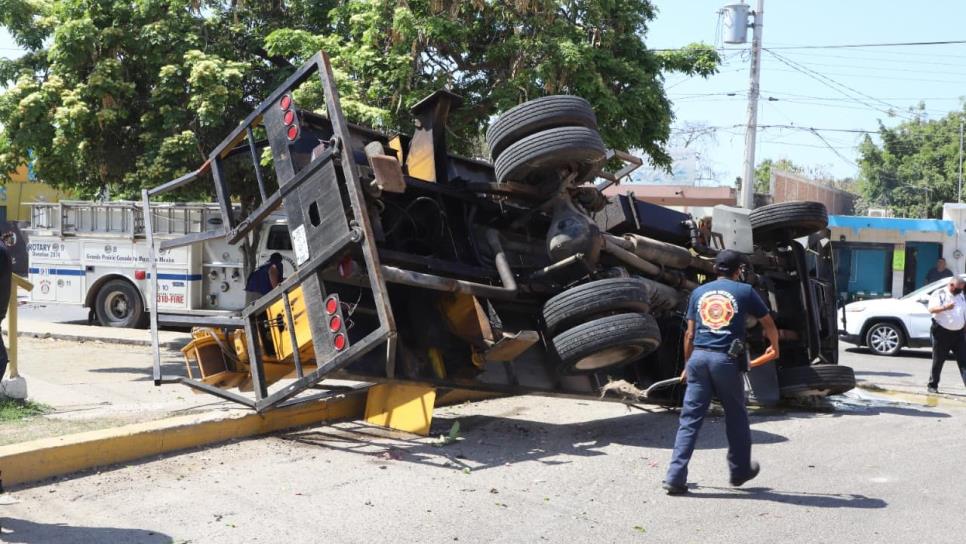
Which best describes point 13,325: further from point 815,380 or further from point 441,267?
point 815,380

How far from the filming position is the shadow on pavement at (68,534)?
190 inches

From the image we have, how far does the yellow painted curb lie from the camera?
5801 mm

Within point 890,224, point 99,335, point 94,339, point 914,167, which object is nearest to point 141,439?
point 94,339

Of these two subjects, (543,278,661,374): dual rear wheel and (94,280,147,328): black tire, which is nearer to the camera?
(543,278,661,374): dual rear wheel

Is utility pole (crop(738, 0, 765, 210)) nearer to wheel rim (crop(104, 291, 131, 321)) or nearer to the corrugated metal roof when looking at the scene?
the corrugated metal roof

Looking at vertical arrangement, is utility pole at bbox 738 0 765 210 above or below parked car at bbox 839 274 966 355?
above

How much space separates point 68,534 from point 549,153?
4255 millimetres

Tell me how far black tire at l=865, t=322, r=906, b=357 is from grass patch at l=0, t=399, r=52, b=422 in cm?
1456

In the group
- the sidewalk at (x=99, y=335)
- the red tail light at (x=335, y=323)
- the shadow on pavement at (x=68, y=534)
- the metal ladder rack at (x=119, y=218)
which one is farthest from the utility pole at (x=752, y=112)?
the shadow on pavement at (x=68, y=534)

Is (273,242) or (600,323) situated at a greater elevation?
(273,242)

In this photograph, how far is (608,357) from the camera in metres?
7.28

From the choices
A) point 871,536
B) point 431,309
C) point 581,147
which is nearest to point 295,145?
point 431,309

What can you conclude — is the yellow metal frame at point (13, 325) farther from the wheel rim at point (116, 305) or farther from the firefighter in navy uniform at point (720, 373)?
the wheel rim at point (116, 305)

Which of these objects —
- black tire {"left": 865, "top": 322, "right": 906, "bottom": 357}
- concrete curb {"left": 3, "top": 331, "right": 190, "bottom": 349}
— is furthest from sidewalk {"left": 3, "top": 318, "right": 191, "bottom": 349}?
black tire {"left": 865, "top": 322, "right": 906, "bottom": 357}
